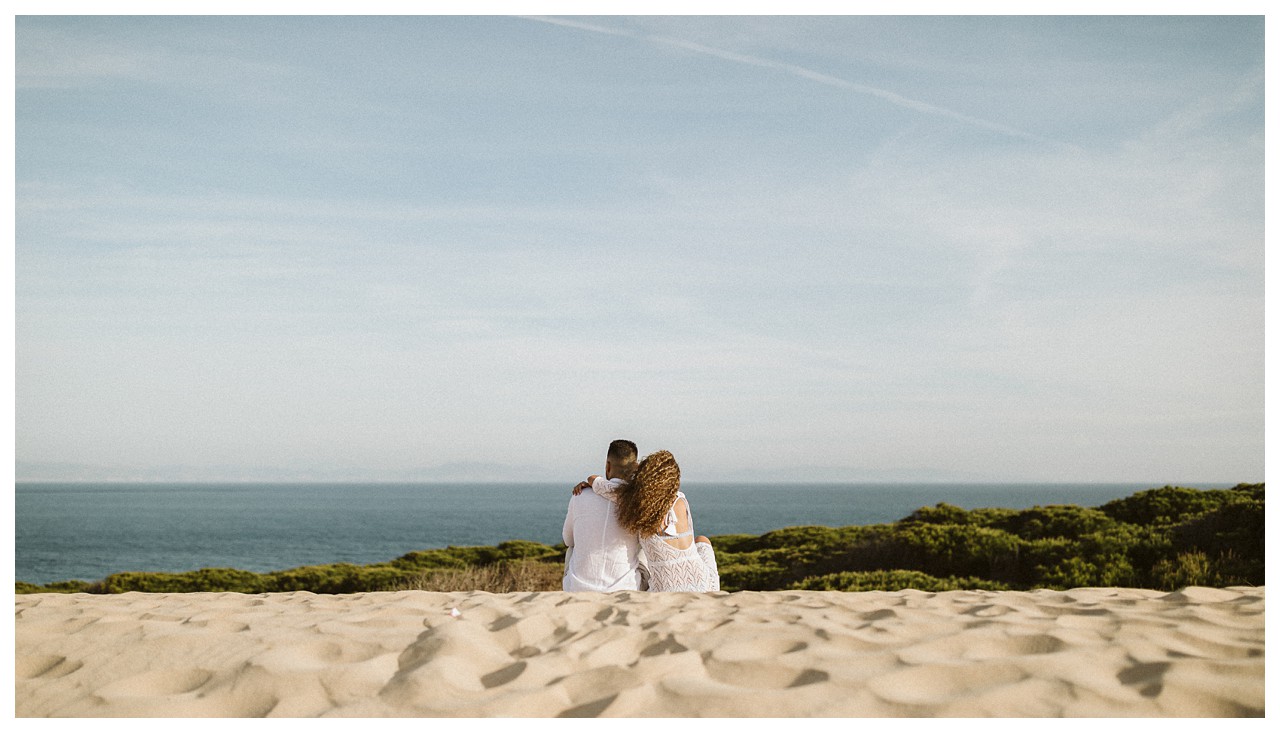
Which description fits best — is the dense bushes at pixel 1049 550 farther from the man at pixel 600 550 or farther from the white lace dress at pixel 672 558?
the man at pixel 600 550

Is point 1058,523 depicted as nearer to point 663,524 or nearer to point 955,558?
point 955,558

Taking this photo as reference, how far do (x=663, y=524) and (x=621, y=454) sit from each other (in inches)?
25.8

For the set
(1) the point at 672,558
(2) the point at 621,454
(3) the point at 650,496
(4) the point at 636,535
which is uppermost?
(2) the point at 621,454

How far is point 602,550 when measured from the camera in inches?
242

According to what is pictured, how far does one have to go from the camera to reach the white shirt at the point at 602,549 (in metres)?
6.11

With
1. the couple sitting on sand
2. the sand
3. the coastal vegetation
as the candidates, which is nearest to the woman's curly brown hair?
the couple sitting on sand

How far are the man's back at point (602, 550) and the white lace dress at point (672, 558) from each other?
11cm

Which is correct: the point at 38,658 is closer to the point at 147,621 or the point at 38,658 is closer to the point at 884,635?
the point at 147,621

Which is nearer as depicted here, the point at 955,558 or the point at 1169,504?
the point at 955,558

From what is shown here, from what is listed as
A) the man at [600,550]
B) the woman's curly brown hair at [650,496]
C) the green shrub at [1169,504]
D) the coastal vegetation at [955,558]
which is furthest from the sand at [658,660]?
the green shrub at [1169,504]

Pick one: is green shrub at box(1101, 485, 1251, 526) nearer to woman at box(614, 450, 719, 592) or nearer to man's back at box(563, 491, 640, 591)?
woman at box(614, 450, 719, 592)

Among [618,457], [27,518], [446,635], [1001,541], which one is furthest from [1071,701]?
[27,518]

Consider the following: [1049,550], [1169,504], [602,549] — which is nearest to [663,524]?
[602,549]

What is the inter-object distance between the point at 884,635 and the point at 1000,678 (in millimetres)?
682
